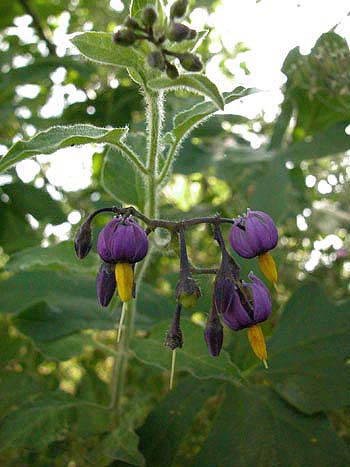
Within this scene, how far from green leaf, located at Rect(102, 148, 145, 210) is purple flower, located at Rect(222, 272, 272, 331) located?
0.65 meters

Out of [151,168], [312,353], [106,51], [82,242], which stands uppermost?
[106,51]

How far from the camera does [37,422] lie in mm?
1843

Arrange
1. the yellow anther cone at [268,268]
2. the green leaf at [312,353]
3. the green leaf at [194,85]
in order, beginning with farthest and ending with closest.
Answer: the green leaf at [312,353] → the yellow anther cone at [268,268] → the green leaf at [194,85]

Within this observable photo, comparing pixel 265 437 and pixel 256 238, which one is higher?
pixel 256 238

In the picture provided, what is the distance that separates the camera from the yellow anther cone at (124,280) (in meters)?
1.36

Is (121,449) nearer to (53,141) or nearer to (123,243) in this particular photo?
(123,243)

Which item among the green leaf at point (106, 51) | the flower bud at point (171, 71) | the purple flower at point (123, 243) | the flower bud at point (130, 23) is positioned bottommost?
the purple flower at point (123, 243)

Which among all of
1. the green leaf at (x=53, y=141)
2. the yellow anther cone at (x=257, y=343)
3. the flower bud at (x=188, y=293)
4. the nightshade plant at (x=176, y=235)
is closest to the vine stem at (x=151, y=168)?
the nightshade plant at (x=176, y=235)

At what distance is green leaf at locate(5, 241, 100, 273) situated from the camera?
1.81 m

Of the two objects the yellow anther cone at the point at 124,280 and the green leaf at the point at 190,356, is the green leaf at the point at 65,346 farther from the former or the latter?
the yellow anther cone at the point at 124,280

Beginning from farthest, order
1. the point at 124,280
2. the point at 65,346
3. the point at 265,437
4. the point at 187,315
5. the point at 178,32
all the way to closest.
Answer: the point at 187,315 < the point at 65,346 < the point at 265,437 < the point at 124,280 < the point at 178,32

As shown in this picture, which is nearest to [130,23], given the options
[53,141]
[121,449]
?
[53,141]

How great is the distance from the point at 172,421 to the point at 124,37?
1.27 meters

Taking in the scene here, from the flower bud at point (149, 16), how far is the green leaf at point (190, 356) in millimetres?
914
